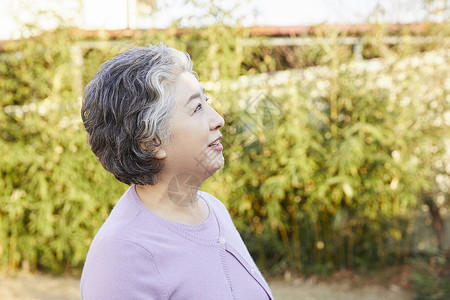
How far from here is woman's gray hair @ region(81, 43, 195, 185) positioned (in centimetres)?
101

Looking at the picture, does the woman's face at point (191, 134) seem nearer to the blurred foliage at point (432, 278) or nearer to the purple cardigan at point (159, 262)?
the purple cardigan at point (159, 262)

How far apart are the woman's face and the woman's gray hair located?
2cm

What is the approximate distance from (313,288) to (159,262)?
3.61 m

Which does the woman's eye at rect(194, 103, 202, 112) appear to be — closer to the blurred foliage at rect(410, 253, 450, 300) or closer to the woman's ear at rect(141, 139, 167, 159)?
the woman's ear at rect(141, 139, 167, 159)

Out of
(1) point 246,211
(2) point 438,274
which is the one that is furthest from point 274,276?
(2) point 438,274

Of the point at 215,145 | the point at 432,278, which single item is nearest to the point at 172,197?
the point at 215,145

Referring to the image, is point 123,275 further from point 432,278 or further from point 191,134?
point 432,278

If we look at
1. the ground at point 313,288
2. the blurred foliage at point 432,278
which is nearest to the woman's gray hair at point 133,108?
the blurred foliage at point 432,278

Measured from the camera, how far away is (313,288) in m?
4.33

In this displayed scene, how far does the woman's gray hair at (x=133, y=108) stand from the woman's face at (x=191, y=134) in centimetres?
2

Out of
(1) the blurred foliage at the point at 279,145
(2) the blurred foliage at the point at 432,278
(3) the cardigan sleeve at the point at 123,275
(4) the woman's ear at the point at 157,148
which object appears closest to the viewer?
(3) the cardigan sleeve at the point at 123,275

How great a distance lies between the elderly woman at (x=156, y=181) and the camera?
0.98 meters

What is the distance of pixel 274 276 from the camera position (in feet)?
15.0

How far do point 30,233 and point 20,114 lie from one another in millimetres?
1175
